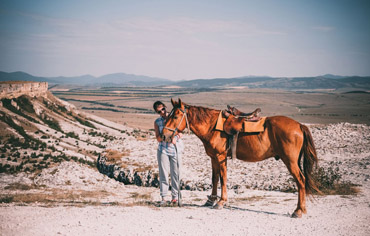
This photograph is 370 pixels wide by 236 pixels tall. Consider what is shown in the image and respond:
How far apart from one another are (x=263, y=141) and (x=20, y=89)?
3682 cm

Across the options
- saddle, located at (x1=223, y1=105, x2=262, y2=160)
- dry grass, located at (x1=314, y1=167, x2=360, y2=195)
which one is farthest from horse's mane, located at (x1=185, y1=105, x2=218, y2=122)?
dry grass, located at (x1=314, y1=167, x2=360, y2=195)

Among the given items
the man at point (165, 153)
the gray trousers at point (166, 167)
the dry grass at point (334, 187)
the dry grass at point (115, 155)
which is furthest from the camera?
the dry grass at point (115, 155)

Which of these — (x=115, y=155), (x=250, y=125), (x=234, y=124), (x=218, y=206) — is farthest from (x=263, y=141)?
(x=115, y=155)

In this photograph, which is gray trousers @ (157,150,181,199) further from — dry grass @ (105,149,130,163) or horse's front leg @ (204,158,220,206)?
dry grass @ (105,149,130,163)

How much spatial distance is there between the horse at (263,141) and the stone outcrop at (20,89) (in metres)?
32.6

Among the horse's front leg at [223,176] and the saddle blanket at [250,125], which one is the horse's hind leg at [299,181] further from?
the horse's front leg at [223,176]

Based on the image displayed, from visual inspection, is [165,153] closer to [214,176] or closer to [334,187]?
[214,176]

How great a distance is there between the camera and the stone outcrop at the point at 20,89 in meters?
32.7

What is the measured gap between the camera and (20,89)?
35188 mm

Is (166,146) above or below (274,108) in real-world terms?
above

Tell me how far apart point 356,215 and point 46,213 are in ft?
25.2

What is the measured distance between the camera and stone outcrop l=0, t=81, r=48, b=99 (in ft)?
107

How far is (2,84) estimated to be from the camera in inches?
1302

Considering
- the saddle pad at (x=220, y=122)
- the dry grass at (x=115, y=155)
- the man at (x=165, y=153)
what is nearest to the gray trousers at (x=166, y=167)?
the man at (x=165, y=153)
